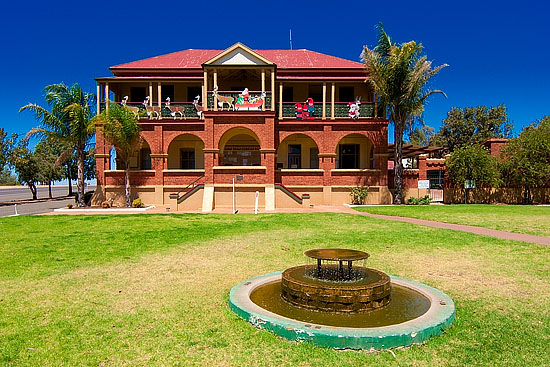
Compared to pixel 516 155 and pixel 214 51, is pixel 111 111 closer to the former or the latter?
pixel 214 51

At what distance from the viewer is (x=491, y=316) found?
528 cm

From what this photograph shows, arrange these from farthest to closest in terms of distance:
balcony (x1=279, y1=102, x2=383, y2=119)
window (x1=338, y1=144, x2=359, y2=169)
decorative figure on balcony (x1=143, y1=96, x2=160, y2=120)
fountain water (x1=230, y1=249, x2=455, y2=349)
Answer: window (x1=338, y1=144, x2=359, y2=169) < balcony (x1=279, y1=102, x2=383, y2=119) < decorative figure on balcony (x1=143, y1=96, x2=160, y2=120) < fountain water (x1=230, y1=249, x2=455, y2=349)

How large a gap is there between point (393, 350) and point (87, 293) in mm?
4859

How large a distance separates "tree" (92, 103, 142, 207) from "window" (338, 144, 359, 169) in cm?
1464

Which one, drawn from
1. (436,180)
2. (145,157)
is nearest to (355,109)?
(436,180)

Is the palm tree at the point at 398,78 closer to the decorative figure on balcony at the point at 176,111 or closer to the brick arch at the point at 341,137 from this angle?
the brick arch at the point at 341,137

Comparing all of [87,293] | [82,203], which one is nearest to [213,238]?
[87,293]

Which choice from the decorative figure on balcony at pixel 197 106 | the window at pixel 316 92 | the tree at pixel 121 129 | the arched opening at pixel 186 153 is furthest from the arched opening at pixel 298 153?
the tree at pixel 121 129

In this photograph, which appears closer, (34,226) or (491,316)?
(491,316)

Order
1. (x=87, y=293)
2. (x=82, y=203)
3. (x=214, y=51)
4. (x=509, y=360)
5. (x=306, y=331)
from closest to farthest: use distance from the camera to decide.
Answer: (x=509, y=360)
(x=306, y=331)
(x=87, y=293)
(x=82, y=203)
(x=214, y=51)

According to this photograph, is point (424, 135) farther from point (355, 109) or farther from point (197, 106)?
point (197, 106)

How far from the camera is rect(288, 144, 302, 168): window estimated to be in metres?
29.3

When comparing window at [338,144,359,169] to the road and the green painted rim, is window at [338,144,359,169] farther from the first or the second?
the green painted rim

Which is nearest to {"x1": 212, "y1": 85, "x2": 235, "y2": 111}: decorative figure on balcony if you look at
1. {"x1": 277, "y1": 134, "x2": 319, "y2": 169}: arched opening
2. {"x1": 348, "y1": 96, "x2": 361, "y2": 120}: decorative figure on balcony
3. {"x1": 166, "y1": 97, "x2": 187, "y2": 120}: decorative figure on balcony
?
{"x1": 166, "y1": 97, "x2": 187, "y2": 120}: decorative figure on balcony
